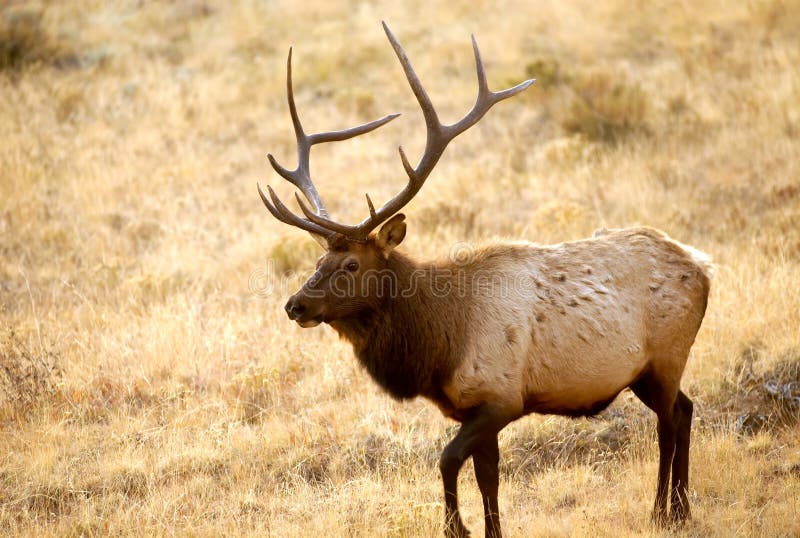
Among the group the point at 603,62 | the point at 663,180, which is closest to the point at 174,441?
the point at 663,180

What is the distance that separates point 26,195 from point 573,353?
32.6 ft

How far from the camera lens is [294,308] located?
554 centimetres

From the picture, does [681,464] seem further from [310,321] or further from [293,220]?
[293,220]

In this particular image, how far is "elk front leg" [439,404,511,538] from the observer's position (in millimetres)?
5223

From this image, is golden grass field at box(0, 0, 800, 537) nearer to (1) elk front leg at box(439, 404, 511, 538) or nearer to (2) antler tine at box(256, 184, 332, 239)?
(1) elk front leg at box(439, 404, 511, 538)

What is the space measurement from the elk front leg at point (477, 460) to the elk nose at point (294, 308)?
1.25 m

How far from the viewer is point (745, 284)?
881cm

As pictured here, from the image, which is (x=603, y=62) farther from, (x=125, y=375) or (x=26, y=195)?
(x=125, y=375)

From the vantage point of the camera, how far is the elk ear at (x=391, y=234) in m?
5.81

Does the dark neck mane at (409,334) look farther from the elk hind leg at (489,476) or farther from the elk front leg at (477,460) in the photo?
the elk hind leg at (489,476)

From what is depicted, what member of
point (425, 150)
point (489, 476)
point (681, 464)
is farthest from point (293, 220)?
point (681, 464)

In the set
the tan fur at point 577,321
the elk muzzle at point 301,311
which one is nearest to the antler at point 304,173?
the elk muzzle at point 301,311

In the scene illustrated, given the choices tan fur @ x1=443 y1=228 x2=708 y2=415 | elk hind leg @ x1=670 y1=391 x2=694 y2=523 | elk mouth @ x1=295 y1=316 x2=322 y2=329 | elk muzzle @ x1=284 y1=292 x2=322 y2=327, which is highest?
elk muzzle @ x1=284 y1=292 x2=322 y2=327

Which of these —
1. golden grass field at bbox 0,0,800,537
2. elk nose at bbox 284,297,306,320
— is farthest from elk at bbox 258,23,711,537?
golden grass field at bbox 0,0,800,537
